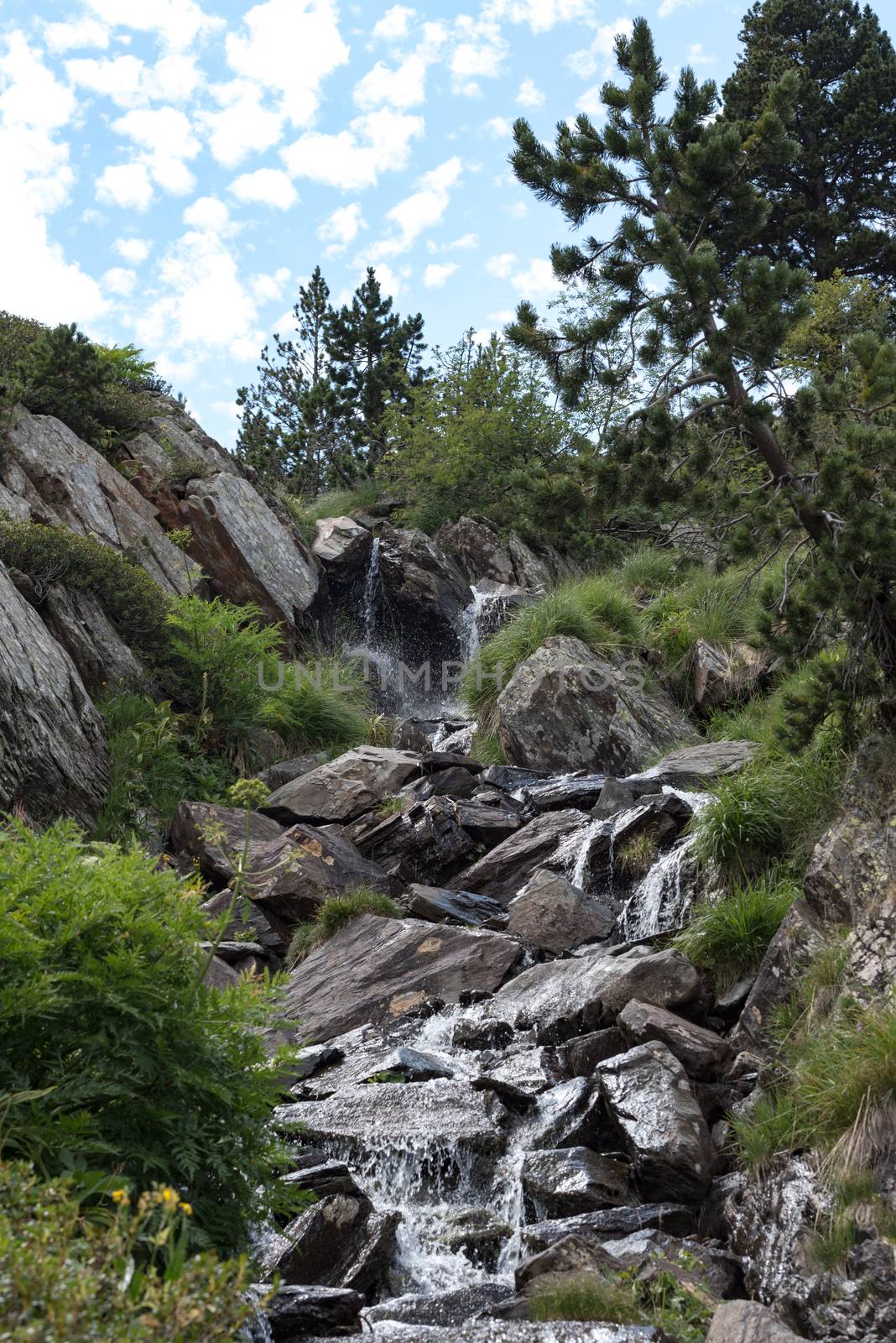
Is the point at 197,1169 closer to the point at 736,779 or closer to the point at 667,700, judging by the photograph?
the point at 736,779

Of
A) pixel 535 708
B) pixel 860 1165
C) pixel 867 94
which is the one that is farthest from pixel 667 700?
pixel 867 94

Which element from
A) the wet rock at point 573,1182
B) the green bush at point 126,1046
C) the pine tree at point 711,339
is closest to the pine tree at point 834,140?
the pine tree at point 711,339

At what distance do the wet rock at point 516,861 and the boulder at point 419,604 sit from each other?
24.0 ft

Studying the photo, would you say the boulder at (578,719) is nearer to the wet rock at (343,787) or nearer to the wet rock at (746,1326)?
the wet rock at (343,787)

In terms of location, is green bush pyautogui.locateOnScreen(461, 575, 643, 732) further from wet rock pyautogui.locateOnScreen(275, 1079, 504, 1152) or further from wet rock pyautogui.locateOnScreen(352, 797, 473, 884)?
wet rock pyautogui.locateOnScreen(275, 1079, 504, 1152)

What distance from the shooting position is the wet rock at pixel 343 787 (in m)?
10.2

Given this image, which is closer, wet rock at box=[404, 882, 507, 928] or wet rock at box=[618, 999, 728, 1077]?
wet rock at box=[618, 999, 728, 1077]

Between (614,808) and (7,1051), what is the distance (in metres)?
6.88

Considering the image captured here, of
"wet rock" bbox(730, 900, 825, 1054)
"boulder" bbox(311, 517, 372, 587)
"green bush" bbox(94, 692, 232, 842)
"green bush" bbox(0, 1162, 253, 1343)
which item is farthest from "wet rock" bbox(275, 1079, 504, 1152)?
"boulder" bbox(311, 517, 372, 587)

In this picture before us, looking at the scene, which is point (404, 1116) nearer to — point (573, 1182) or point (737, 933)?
point (573, 1182)

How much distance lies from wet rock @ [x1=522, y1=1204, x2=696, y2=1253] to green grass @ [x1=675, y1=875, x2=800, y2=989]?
1.80m

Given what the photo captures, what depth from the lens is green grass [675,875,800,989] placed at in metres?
6.18

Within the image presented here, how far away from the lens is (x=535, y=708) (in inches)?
469

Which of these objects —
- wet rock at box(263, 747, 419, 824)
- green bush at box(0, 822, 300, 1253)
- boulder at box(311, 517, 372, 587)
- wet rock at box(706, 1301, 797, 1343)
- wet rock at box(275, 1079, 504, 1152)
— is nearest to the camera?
green bush at box(0, 822, 300, 1253)
